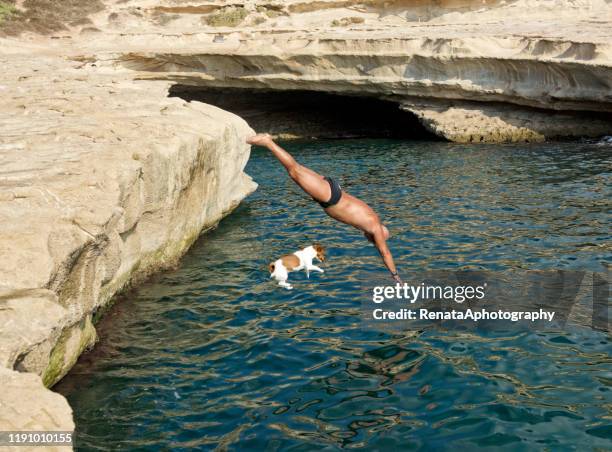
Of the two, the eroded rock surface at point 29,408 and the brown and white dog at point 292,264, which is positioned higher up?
the eroded rock surface at point 29,408

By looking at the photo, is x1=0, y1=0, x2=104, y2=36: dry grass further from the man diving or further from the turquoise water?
the man diving

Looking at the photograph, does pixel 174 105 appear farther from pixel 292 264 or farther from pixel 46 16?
pixel 46 16

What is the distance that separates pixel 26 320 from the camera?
581 centimetres

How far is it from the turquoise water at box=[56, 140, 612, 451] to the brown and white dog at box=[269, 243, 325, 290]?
31 centimetres

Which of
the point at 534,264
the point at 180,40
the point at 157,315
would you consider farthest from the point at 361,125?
the point at 157,315

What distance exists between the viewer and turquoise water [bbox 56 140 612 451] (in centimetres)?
668

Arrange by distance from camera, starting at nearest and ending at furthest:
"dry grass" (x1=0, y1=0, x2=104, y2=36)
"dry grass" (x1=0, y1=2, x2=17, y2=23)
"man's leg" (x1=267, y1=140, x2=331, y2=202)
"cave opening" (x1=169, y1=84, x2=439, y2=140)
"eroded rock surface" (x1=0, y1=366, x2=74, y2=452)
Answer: "eroded rock surface" (x1=0, y1=366, x2=74, y2=452) → "man's leg" (x1=267, y1=140, x2=331, y2=202) → "cave opening" (x1=169, y1=84, x2=439, y2=140) → "dry grass" (x1=0, y1=0, x2=104, y2=36) → "dry grass" (x1=0, y1=2, x2=17, y2=23)

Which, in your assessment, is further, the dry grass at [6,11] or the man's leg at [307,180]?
the dry grass at [6,11]

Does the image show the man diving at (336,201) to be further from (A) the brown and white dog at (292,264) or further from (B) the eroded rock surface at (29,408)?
(B) the eroded rock surface at (29,408)

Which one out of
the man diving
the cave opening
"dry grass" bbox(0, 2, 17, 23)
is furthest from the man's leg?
"dry grass" bbox(0, 2, 17, 23)

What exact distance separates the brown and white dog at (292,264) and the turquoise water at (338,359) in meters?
0.31
